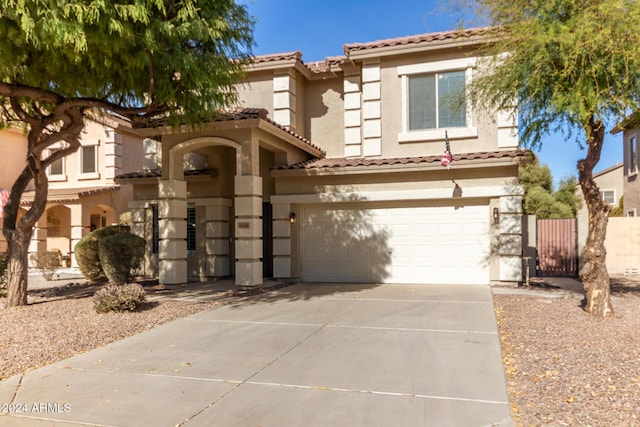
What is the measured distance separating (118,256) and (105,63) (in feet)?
18.7

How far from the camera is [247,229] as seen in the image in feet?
39.0

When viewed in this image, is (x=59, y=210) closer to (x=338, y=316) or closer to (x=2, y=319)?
(x=2, y=319)

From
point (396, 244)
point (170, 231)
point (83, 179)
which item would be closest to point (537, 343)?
point (396, 244)

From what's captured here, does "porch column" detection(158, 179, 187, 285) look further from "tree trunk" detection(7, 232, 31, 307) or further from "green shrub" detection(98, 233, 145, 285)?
"tree trunk" detection(7, 232, 31, 307)

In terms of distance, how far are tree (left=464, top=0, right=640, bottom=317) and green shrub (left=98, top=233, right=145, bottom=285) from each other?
31.8 feet

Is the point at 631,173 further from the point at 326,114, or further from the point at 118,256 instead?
the point at 118,256

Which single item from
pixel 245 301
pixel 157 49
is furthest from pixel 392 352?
pixel 157 49

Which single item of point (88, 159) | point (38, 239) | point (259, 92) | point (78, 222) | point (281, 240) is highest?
point (259, 92)

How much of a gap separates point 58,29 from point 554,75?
8.22 meters

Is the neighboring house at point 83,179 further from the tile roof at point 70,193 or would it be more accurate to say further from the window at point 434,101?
the window at point 434,101

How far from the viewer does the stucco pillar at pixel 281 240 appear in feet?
45.0

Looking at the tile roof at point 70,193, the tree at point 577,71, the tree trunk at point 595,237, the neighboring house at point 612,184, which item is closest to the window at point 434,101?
the tree at point 577,71

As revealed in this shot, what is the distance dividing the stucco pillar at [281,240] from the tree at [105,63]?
3.99 m

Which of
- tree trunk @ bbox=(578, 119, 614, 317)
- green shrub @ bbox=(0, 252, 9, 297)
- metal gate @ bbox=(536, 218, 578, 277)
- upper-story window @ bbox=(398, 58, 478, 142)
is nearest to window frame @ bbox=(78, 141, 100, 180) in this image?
green shrub @ bbox=(0, 252, 9, 297)
